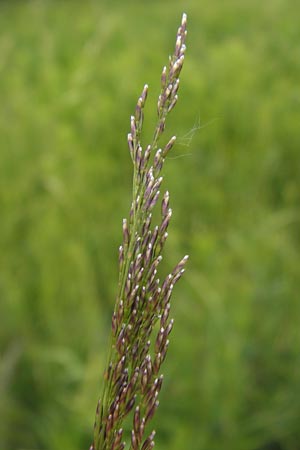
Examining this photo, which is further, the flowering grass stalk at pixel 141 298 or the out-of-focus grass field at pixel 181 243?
the out-of-focus grass field at pixel 181 243

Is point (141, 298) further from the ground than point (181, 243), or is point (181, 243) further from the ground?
point (181, 243)

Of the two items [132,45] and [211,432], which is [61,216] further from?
[132,45]

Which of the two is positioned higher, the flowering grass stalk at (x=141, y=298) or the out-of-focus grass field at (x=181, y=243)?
the out-of-focus grass field at (x=181, y=243)

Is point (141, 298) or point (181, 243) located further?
point (181, 243)

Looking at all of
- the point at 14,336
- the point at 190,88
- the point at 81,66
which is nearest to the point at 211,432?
the point at 14,336
